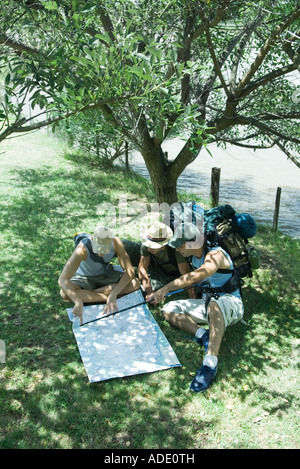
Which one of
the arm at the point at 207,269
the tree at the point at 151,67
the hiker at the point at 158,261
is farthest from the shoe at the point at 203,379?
the tree at the point at 151,67

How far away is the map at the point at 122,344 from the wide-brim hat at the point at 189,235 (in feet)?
2.94

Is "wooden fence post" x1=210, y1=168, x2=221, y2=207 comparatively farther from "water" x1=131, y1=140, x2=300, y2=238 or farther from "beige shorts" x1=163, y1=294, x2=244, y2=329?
"beige shorts" x1=163, y1=294, x2=244, y2=329

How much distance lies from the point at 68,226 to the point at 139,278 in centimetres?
242

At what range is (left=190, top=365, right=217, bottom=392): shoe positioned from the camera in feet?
12.1

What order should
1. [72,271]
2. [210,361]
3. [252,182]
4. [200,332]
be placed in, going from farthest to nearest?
[252,182], [72,271], [200,332], [210,361]

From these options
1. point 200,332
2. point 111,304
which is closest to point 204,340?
point 200,332

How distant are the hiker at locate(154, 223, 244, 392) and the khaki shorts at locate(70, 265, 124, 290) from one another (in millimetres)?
691

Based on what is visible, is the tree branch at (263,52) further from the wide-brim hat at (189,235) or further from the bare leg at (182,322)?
the bare leg at (182,322)

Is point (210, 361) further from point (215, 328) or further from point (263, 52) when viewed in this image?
point (263, 52)

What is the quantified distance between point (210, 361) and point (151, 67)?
2.60 metres

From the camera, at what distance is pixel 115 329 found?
174 inches

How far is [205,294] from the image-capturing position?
456 centimetres

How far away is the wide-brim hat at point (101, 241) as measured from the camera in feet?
14.9
